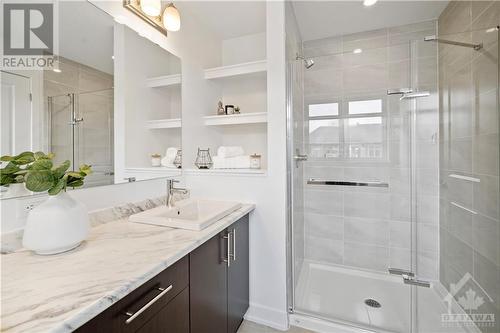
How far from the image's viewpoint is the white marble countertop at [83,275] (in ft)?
1.70

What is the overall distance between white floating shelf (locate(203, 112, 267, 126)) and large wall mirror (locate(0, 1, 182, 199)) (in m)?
0.40

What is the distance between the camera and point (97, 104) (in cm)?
119

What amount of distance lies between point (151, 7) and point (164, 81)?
1.49ft

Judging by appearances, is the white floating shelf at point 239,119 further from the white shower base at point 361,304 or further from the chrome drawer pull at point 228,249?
the white shower base at point 361,304

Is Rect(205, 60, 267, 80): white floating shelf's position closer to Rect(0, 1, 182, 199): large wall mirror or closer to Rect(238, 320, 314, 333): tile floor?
Rect(0, 1, 182, 199): large wall mirror

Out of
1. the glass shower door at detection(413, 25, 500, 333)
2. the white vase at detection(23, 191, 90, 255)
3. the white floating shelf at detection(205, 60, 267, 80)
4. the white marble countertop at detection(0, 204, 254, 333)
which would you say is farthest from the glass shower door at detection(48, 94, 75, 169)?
the glass shower door at detection(413, 25, 500, 333)

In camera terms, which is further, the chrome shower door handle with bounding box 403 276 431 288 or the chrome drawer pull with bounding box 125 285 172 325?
the chrome shower door handle with bounding box 403 276 431 288

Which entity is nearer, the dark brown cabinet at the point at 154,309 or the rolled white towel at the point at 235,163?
the dark brown cabinet at the point at 154,309

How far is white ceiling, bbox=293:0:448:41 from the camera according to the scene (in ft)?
6.28

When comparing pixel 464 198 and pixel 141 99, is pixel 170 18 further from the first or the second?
pixel 464 198

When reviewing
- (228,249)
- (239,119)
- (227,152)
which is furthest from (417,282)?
(239,119)

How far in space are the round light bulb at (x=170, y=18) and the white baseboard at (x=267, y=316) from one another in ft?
6.81

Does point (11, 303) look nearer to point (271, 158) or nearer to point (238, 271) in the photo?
point (238, 271)

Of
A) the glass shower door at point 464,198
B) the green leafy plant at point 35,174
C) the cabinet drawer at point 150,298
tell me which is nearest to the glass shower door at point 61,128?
Answer: the green leafy plant at point 35,174
